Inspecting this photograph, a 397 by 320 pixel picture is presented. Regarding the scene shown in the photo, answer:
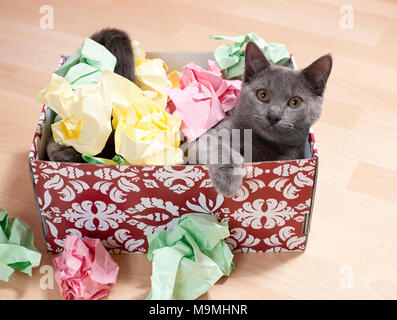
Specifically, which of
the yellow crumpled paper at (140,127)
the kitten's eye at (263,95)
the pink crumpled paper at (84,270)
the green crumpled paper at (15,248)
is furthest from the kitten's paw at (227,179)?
the green crumpled paper at (15,248)

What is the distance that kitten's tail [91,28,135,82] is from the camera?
1351 mm

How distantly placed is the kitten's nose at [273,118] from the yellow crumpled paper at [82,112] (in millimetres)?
360

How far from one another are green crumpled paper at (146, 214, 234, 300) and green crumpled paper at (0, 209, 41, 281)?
285mm

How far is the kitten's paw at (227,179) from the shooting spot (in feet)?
3.52

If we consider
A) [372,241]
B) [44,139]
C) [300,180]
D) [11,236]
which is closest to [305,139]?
[300,180]

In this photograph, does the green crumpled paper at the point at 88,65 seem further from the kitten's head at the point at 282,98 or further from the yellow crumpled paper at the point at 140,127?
the kitten's head at the point at 282,98

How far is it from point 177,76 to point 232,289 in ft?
2.04

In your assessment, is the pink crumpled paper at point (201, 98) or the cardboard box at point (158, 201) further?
the pink crumpled paper at point (201, 98)

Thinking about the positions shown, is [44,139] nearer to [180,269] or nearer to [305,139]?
[180,269]

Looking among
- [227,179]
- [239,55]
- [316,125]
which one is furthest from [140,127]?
[316,125]

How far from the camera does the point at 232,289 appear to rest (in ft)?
3.86

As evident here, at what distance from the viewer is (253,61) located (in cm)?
121

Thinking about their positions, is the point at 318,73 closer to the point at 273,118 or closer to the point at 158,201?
the point at 273,118

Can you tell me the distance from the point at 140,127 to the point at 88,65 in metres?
0.26
